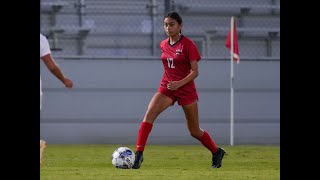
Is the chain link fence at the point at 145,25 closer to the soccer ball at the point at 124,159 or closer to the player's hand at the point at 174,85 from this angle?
the soccer ball at the point at 124,159

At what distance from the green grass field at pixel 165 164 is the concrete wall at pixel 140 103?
1.25m

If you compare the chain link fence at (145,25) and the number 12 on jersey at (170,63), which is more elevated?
the chain link fence at (145,25)

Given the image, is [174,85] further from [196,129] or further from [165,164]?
[165,164]

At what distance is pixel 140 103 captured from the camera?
19.6 m

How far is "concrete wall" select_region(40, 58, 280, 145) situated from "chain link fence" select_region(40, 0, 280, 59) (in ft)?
2.25

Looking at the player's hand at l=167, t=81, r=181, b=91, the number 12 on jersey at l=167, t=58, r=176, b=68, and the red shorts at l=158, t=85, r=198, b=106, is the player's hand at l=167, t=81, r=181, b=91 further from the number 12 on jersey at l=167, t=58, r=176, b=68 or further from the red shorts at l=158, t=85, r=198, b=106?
the number 12 on jersey at l=167, t=58, r=176, b=68

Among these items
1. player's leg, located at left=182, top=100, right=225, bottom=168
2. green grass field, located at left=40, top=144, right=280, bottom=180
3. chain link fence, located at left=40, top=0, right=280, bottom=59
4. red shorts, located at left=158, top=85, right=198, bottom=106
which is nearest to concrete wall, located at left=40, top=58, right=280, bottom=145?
chain link fence, located at left=40, top=0, right=280, bottom=59

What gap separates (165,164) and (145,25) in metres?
7.67

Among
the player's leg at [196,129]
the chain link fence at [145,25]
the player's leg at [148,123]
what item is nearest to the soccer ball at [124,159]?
the player's leg at [148,123]

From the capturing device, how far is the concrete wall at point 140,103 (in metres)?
19.3

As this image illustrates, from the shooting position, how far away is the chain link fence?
66.7 ft
